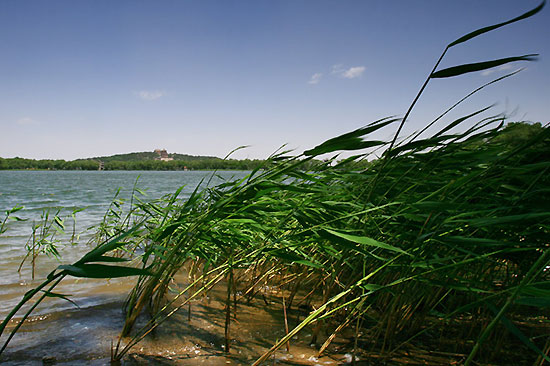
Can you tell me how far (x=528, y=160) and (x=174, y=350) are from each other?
2195mm

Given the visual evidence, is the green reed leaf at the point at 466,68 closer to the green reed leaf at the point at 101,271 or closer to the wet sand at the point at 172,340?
the green reed leaf at the point at 101,271

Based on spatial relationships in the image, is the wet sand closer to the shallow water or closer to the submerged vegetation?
the shallow water

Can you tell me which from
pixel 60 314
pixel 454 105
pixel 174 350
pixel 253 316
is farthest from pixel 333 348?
pixel 60 314

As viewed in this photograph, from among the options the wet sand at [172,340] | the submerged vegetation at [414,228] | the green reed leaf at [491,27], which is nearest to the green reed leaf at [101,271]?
the submerged vegetation at [414,228]

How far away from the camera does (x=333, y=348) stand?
2168mm

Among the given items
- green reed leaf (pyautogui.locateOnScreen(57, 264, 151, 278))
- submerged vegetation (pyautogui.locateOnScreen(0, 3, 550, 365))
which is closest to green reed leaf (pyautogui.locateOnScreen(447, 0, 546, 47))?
submerged vegetation (pyautogui.locateOnScreen(0, 3, 550, 365))

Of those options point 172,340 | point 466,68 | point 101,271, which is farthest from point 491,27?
point 172,340

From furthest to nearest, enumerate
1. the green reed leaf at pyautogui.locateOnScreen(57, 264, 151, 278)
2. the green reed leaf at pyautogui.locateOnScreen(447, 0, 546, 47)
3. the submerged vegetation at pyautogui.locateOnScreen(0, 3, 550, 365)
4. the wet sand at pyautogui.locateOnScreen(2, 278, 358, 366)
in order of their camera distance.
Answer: the wet sand at pyautogui.locateOnScreen(2, 278, 358, 366)
the submerged vegetation at pyautogui.locateOnScreen(0, 3, 550, 365)
the green reed leaf at pyautogui.locateOnScreen(57, 264, 151, 278)
the green reed leaf at pyautogui.locateOnScreen(447, 0, 546, 47)

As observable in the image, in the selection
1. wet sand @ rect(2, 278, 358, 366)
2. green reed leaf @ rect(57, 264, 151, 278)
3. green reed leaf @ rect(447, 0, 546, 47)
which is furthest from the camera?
wet sand @ rect(2, 278, 358, 366)

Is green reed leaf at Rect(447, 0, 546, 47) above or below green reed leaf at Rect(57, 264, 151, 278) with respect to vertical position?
above

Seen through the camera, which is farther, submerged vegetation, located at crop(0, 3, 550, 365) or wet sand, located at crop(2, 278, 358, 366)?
wet sand, located at crop(2, 278, 358, 366)

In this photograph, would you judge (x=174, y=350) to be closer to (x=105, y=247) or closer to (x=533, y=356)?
(x=105, y=247)

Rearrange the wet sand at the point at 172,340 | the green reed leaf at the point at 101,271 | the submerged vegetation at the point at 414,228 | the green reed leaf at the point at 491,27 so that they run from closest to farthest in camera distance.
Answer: the green reed leaf at the point at 491,27, the green reed leaf at the point at 101,271, the submerged vegetation at the point at 414,228, the wet sand at the point at 172,340

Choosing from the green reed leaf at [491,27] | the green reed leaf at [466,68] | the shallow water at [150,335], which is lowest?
the shallow water at [150,335]
